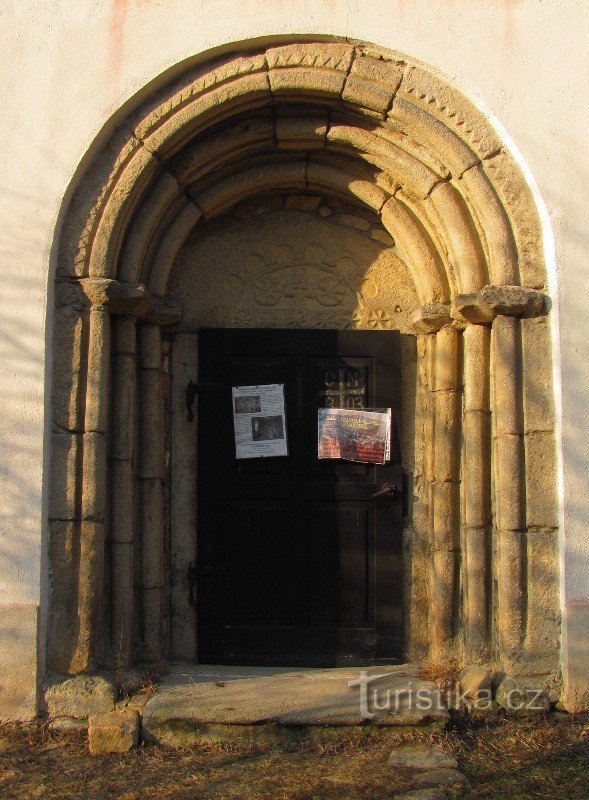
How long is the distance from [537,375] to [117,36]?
2.63 m

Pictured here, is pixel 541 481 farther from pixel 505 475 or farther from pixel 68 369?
pixel 68 369

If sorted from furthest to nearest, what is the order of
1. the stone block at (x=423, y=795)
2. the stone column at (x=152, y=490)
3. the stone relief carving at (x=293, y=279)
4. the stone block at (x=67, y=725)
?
the stone relief carving at (x=293, y=279) < the stone column at (x=152, y=490) < the stone block at (x=67, y=725) < the stone block at (x=423, y=795)

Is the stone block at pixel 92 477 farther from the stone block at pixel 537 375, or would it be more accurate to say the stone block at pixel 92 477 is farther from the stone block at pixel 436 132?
the stone block at pixel 436 132

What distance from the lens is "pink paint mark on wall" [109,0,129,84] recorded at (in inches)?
176

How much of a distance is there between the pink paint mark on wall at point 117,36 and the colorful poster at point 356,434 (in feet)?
6.68

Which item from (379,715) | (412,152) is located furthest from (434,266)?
(379,715)

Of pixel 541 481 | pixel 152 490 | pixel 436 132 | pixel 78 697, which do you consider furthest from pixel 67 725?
pixel 436 132

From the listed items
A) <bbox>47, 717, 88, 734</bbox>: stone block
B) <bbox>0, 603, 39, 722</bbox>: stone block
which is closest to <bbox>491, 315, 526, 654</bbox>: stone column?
<bbox>47, 717, 88, 734</bbox>: stone block

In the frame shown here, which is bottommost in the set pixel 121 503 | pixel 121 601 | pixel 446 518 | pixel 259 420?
pixel 121 601

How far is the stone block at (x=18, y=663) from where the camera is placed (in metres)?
4.21

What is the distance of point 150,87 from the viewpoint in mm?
4484

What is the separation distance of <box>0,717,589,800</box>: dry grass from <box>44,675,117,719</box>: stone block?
111 millimetres

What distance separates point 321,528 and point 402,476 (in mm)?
526

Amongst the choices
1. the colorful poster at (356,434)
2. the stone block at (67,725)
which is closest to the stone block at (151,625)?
the stone block at (67,725)
